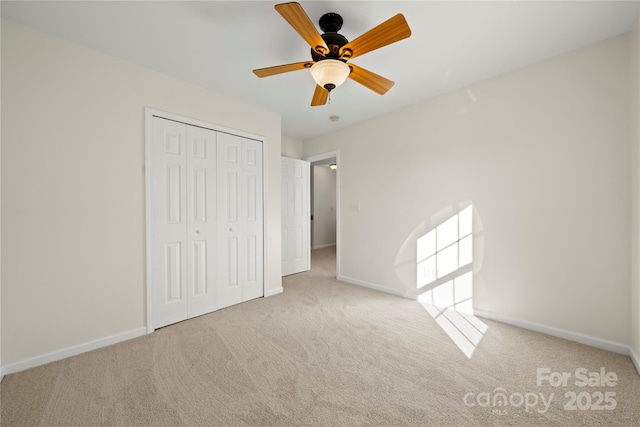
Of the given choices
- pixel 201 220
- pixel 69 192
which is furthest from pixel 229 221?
pixel 69 192

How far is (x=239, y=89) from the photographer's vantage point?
9.34ft

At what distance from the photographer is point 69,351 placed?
202 cm

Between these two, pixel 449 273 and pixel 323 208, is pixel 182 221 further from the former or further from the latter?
pixel 323 208

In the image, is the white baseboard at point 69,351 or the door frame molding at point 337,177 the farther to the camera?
the door frame molding at point 337,177

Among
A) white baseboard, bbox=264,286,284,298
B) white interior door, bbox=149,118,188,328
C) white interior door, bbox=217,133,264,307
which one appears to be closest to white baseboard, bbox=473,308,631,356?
white baseboard, bbox=264,286,284,298

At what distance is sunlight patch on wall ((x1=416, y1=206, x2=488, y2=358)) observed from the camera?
273 cm

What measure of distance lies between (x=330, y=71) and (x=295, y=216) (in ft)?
10.3

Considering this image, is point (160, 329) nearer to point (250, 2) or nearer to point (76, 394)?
point (76, 394)

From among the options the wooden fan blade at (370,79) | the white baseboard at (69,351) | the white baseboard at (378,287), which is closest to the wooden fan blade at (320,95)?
the wooden fan blade at (370,79)

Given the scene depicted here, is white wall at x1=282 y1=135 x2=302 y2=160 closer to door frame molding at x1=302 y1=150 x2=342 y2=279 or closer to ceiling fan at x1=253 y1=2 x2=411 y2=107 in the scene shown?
door frame molding at x1=302 y1=150 x2=342 y2=279

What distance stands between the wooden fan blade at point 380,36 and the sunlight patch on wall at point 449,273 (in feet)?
6.59

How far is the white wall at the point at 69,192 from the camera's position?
6.00ft

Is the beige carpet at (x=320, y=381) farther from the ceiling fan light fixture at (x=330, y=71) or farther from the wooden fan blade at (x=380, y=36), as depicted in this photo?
the wooden fan blade at (x=380, y=36)

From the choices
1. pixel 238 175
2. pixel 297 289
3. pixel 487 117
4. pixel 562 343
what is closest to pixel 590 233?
pixel 562 343
